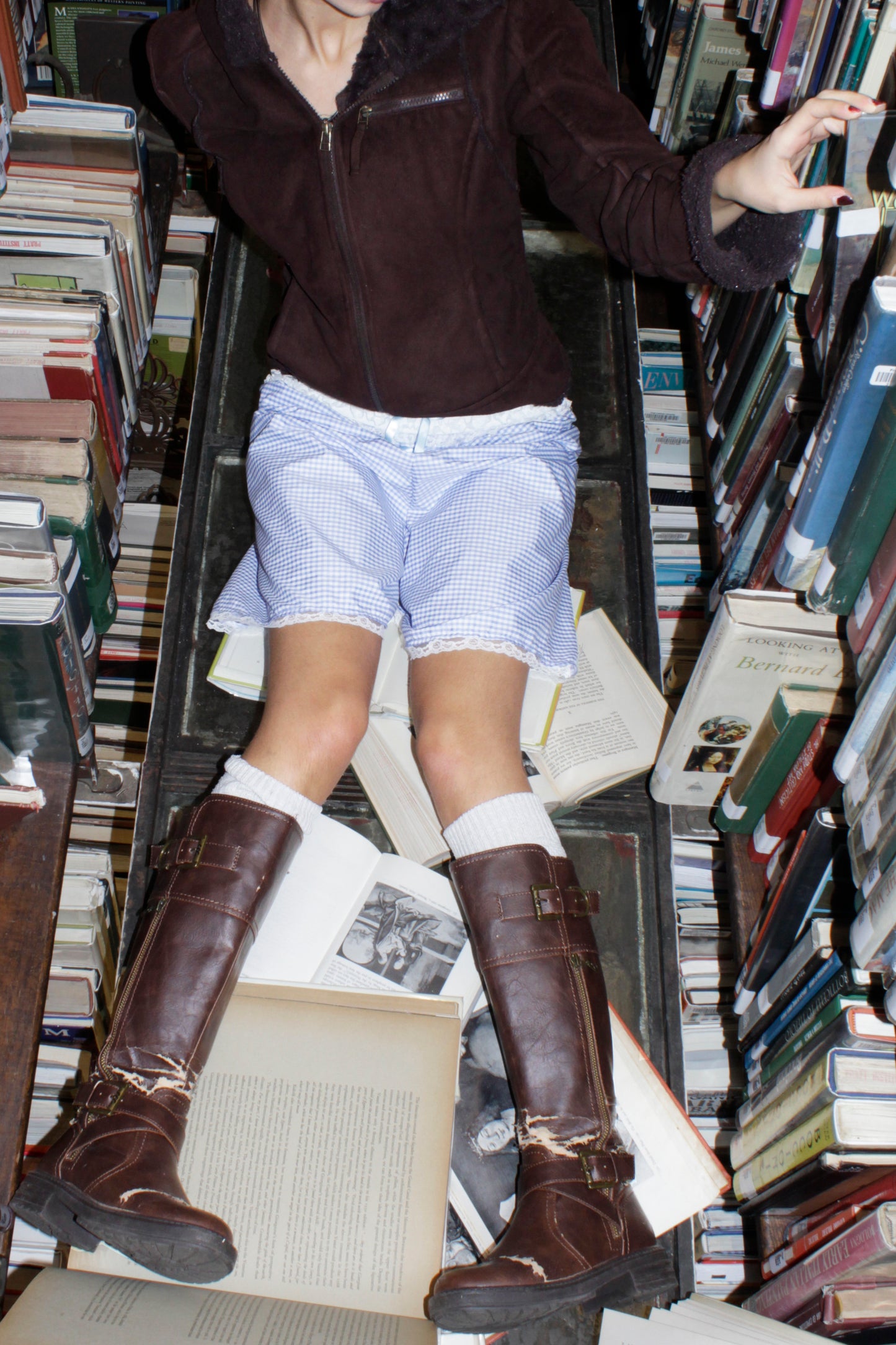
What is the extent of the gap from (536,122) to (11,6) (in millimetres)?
790

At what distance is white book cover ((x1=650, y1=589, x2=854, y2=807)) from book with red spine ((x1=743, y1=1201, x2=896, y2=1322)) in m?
0.47

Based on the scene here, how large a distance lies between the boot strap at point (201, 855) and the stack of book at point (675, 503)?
0.85m

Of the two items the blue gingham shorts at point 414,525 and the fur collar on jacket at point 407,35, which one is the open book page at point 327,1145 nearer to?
the blue gingham shorts at point 414,525

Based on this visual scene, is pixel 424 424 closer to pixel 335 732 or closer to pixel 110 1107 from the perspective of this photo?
pixel 335 732

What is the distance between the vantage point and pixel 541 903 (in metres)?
1.02

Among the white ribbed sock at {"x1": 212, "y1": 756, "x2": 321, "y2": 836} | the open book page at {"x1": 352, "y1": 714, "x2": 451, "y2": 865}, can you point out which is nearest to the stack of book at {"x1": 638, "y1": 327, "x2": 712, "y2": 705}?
the open book page at {"x1": 352, "y1": 714, "x2": 451, "y2": 865}

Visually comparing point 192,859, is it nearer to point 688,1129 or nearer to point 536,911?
point 536,911

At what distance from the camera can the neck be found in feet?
3.39

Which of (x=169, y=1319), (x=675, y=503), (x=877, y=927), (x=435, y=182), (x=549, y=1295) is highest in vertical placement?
(x=435, y=182)

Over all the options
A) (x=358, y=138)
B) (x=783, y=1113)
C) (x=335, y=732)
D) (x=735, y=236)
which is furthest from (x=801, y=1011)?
(x=358, y=138)

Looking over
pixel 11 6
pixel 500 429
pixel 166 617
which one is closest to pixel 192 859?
pixel 166 617

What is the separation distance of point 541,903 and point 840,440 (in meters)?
0.50

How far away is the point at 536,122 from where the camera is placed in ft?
3.63

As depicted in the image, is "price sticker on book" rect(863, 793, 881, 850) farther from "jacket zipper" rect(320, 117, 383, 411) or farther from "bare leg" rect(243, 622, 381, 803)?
"jacket zipper" rect(320, 117, 383, 411)
